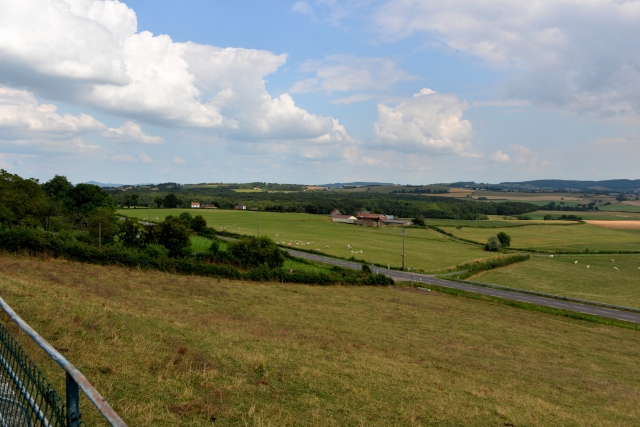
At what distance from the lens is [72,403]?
4.09 m

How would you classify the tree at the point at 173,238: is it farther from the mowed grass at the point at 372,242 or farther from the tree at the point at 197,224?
the tree at the point at 197,224

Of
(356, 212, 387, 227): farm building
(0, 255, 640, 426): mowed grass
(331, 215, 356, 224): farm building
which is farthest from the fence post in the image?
(331, 215, 356, 224): farm building

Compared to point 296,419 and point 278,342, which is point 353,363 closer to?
point 278,342

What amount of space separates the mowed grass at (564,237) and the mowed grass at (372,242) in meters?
14.2

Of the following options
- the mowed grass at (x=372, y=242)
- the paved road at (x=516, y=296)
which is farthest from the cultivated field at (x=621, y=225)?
the paved road at (x=516, y=296)

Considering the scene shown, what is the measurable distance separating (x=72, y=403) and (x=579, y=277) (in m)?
72.8

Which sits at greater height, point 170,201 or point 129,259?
point 170,201

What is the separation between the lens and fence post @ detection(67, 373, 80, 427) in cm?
405

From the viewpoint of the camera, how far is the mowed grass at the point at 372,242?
74.0 meters

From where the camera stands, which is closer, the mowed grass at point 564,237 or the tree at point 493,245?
the tree at point 493,245

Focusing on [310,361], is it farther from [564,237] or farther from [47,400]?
[564,237]

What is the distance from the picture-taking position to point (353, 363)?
15688mm

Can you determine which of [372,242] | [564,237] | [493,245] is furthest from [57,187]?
[564,237]

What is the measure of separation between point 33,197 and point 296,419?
65416 millimetres
